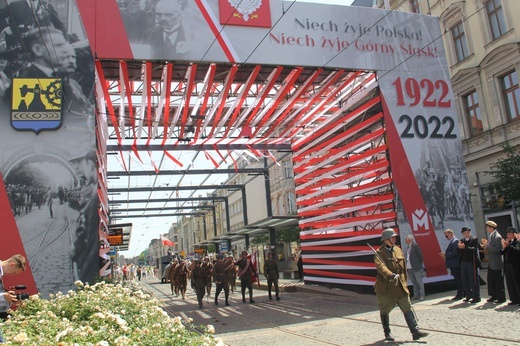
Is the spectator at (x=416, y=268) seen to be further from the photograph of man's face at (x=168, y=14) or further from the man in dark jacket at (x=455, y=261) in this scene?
the photograph of man's face at (x=168, y=14)

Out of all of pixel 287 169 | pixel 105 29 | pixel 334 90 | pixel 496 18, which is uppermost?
pixel 496 18

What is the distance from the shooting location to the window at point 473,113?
26352 mm

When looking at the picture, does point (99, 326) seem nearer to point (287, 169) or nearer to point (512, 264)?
point (512, 264)

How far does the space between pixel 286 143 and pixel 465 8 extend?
1346cm

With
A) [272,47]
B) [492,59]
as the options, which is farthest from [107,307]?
[492,59]

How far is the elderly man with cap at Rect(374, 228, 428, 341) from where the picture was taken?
25.1 feet

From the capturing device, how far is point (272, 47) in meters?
13.8

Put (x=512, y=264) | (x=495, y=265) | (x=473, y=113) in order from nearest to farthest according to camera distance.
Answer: (x=512, y=264) → (x=495, y=265) → (x=473, y=113)

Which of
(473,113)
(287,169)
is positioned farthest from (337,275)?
(287,169)

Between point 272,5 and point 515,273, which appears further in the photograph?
point 272,5

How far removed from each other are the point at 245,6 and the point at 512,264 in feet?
29.8

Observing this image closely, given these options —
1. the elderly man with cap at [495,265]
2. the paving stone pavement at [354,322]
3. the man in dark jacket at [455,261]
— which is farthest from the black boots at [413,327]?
the man in dark jacket at [455,261]

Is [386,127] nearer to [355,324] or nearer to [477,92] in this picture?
[355,324]

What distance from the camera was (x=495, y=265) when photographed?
35.7 ft
